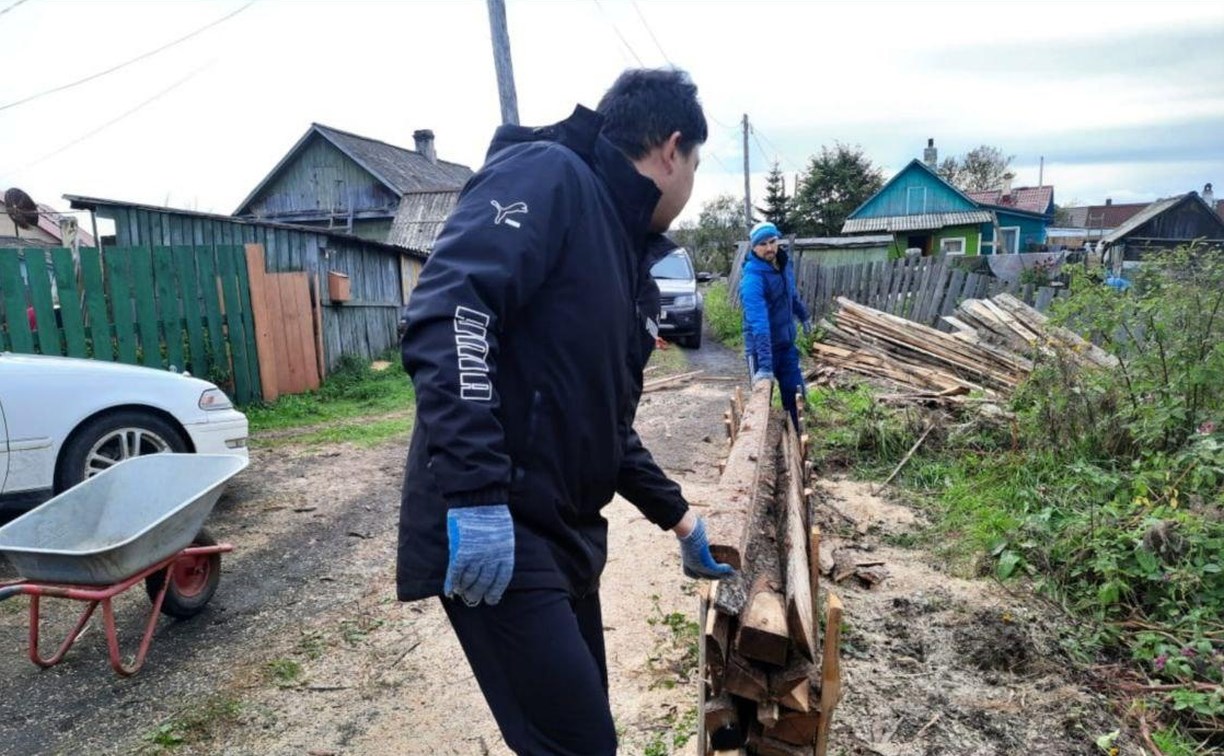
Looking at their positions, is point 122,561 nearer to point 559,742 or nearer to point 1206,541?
point 559,742

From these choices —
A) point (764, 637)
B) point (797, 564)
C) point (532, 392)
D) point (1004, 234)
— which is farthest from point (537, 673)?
point (1004, 234)

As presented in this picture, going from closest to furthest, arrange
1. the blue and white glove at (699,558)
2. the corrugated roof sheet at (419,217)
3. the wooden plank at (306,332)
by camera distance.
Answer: the blue and white glove at (699,558)
the wooden plank at (306,332)
the corrugated roof sheet at (419,217)

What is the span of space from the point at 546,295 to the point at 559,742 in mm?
1007

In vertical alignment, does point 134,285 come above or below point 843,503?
above

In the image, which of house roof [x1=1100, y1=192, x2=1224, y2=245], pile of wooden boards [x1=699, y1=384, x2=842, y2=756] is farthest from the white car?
house roof [x1=1100, y1=192, x2=1224, y2=245]

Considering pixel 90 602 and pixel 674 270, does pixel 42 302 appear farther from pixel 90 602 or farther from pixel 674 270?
pixel 674 270

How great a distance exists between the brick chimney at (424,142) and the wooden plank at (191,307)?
23.0m

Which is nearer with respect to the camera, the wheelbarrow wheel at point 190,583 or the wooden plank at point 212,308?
the wheelbarrow wheel at point 190,583

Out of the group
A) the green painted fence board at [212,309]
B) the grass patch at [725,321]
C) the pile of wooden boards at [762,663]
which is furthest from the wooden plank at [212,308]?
the grass patch at [725,321]

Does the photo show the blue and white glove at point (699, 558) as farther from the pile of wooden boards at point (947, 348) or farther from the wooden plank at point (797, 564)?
the pile of wooden boards at point (947, 348)

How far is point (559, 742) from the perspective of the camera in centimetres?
160

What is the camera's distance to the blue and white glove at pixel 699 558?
234cm

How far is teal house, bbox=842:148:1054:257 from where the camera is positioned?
3209cm

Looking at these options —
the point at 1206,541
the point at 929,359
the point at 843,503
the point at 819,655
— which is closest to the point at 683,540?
the point at 819,655
